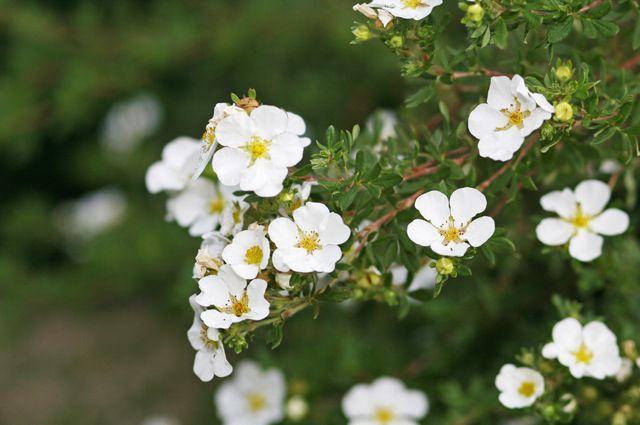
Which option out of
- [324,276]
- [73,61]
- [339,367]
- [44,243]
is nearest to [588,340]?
[324,276]

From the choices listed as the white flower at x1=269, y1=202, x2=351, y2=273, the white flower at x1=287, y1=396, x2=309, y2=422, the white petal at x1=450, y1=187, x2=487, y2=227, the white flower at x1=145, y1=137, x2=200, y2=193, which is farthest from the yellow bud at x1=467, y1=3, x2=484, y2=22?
the white flower at x1=287, y1=396, x2=309, y2=422

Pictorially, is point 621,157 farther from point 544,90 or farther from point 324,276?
point 324,276

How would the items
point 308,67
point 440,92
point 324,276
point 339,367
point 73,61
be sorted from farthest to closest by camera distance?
point 308,67 → point 73,61 → point 339,367 → point 440,92 → point 324,276

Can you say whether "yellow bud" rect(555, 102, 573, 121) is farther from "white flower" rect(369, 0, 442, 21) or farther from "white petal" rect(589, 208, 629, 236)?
"white petal" rect(589, 208, 629, 236)

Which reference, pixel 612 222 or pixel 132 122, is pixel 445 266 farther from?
pixel 132 122

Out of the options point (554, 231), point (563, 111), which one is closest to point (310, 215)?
point (563, 111)
